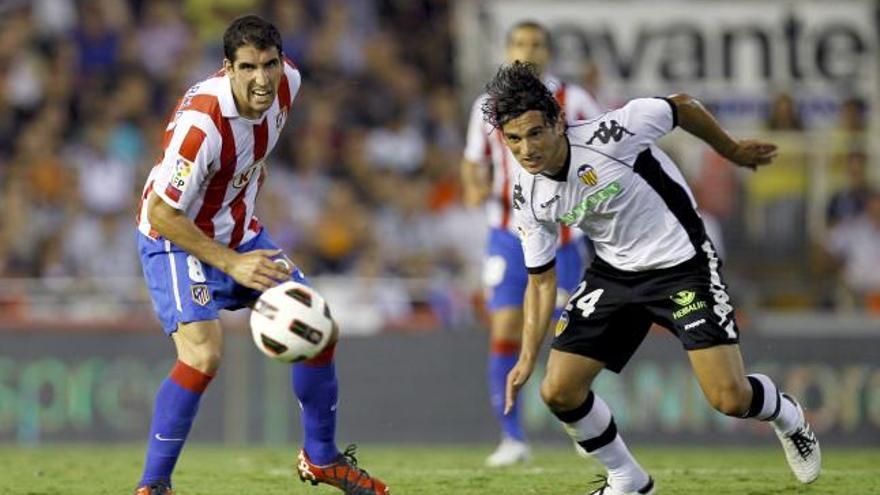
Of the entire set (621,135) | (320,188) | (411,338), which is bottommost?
(411,338)

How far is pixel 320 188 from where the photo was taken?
17.8 meters

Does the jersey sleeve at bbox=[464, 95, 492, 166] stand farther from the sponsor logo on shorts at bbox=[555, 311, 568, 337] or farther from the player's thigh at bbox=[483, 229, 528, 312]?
the sponsor logo on shorts at bbox=[555, 311, 568, 337]

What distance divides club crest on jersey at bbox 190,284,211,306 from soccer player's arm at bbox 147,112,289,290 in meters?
0.21

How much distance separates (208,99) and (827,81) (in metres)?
10.5

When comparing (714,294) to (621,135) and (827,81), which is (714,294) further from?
(827,81)

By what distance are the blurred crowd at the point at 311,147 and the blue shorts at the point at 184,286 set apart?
7.71m

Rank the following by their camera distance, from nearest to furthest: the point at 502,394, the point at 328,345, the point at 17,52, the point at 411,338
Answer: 1. the point at 328,345
2. the point at 502,394
3. the point at 411,338
4. the point at 17,52

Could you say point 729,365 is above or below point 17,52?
below

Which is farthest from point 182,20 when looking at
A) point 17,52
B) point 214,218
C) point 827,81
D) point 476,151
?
point 214,218

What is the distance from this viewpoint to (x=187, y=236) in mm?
8281

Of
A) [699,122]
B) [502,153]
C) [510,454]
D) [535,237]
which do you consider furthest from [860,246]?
[535,237]

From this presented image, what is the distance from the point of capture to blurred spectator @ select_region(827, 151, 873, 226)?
16609mm

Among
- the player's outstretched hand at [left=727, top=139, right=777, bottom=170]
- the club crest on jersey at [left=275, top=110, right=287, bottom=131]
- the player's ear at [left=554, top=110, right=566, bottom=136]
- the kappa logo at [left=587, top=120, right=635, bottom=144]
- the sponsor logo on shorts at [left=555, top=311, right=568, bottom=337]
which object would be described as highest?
the club crest on jersey at [left=275, top=110, right=287, bottom=131]

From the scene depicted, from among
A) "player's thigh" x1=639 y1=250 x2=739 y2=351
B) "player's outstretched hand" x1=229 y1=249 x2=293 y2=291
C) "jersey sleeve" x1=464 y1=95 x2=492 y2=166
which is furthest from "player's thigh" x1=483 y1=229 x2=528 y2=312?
"player's outstretched hand" x1=229 y1=249 x2=293 y2=291
